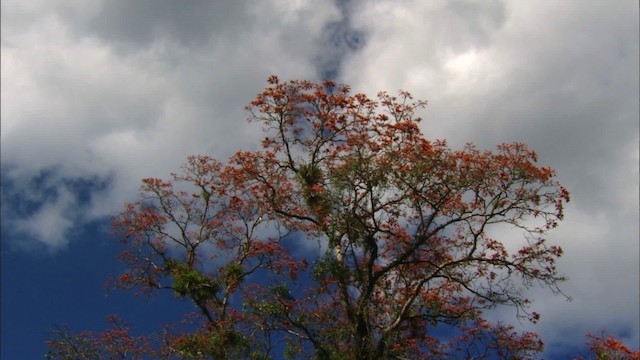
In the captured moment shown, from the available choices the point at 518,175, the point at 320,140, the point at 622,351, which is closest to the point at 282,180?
the point at 320,140

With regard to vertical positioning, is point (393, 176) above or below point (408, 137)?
below

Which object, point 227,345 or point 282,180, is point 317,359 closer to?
point 227,345

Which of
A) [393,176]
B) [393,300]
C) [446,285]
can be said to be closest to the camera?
[393,176]

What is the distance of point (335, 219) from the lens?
16.4 meters

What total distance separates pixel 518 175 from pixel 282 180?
750 cm

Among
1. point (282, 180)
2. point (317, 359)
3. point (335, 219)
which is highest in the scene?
point (282, 180)

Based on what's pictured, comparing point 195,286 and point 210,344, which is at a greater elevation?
point 195,286

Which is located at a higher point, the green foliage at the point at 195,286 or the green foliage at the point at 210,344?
the green foliage at the point at 195,286

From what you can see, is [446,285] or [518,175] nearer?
[518,175]

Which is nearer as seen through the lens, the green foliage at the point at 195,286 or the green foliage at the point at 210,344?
the green foliage at the point at 210,344

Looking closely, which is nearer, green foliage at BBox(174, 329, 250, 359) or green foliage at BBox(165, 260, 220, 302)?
green foliage at BBox(174, 329, 250, 359)

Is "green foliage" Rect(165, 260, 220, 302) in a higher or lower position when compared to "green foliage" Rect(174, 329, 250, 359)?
higher

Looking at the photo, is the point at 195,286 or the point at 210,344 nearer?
the point at 210,344

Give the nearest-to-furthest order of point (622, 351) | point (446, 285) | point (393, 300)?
point (393, 300) → point (446, 285) → point (622, 351)
